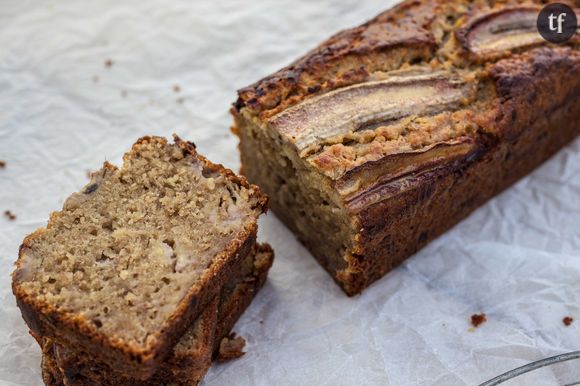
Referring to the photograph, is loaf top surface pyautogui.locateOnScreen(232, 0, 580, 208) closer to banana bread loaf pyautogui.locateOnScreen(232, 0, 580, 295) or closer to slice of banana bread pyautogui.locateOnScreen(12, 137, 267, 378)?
banana bread loaf pyautogui.locateOnScreen(232, 0, 580, 295)

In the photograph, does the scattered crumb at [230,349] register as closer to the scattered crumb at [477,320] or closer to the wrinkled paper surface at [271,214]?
the wrinkled paper surface at [271,214]

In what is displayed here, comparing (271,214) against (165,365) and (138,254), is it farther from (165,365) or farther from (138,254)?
(165,365)

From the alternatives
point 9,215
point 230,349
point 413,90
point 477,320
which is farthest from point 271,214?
point 9,215

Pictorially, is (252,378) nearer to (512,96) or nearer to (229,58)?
(512,96)

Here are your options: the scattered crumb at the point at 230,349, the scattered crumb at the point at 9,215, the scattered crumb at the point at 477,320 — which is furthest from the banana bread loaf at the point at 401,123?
the scattered crumb at the point at 9,215

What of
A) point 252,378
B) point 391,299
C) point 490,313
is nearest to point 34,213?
point 252,378

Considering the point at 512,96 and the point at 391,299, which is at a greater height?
the point at 512,96
